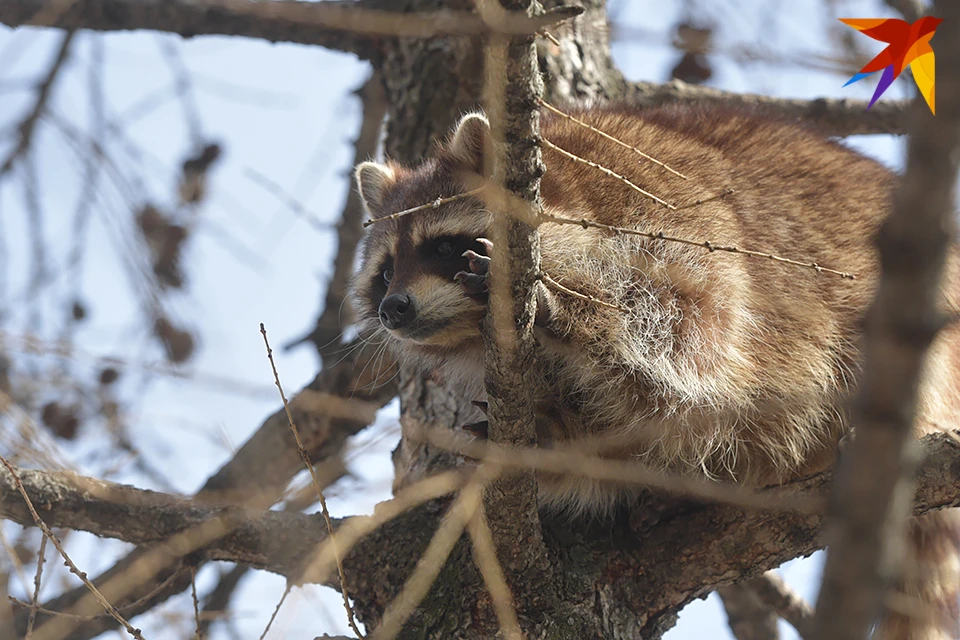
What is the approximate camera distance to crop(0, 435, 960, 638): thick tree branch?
8.21 feet

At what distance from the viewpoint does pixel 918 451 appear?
2148 millimetres

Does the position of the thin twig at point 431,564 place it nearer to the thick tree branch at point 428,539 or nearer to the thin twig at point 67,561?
the thick tree branch at point 428,539

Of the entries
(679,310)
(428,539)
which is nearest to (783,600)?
(679,310)

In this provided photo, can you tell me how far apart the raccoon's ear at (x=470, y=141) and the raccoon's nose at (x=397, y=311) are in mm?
522

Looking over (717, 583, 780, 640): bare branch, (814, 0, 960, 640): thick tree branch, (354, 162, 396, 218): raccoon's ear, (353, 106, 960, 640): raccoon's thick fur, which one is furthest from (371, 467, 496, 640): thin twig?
(717, 583, 780, 640): bare branch

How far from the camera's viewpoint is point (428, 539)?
2668 millimetres

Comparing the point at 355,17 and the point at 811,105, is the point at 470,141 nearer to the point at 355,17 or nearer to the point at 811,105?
the point at 355,17

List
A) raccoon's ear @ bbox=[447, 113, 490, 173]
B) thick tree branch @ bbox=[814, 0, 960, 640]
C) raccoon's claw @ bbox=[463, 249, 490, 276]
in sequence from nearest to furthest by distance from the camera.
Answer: thick tree branch @ bbox=[814, 0, 960, 640] → raccoon's claw @ bbox=[463, 249, 490, 276] → raccoon's ear @ bbox=[447, 113, 490, 173]

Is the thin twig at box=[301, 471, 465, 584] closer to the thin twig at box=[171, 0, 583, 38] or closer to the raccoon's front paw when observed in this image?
the raccoon's front paw

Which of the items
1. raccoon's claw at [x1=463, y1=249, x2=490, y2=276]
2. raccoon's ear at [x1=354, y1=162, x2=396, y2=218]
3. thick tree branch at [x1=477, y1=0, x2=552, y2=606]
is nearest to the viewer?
thick tree branch at [x1=477, y1=0, x2=552, y2=606]

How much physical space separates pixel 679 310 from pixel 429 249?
79 cm

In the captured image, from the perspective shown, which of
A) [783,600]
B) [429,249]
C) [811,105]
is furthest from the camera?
[811,105]

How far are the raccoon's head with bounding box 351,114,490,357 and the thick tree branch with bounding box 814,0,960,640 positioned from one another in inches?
64.7

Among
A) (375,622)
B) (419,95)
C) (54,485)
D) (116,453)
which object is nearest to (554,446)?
(375,622)
